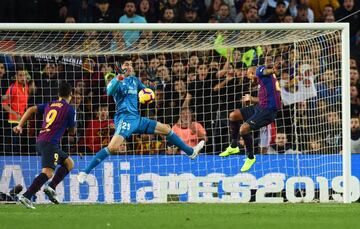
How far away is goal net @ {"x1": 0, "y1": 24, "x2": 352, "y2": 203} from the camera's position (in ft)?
60.3

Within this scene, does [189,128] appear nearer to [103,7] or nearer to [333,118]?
[333,118]

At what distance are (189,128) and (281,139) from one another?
5.68ft

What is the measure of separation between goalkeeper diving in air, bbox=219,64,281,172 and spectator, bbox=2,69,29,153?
3806mm

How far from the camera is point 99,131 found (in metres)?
19.3

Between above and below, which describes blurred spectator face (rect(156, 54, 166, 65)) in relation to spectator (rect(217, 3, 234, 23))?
below

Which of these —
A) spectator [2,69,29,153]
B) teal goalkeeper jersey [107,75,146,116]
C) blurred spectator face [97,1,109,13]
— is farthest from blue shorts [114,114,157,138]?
blurred spectator face [97,1,109,13]

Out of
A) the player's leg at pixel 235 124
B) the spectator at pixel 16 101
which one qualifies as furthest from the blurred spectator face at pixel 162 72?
the spectator at pixel 16 101

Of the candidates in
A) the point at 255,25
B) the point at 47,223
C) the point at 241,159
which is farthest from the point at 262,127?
the point at 47,223

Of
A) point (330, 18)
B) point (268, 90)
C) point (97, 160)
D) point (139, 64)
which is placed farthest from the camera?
point (330, 18)

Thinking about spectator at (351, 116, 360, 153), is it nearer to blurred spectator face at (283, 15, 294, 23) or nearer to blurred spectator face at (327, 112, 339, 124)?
blurred spectator face at (327, 112, 339, 124)

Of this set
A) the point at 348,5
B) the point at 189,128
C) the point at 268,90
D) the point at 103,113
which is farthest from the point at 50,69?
the point at 348,5

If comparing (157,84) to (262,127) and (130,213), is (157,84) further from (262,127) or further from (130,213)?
(130,213)

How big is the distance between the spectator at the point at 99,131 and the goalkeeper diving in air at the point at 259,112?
244 cm

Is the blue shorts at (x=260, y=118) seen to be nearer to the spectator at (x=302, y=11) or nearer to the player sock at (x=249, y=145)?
the player sock at (x=249, y=145)
